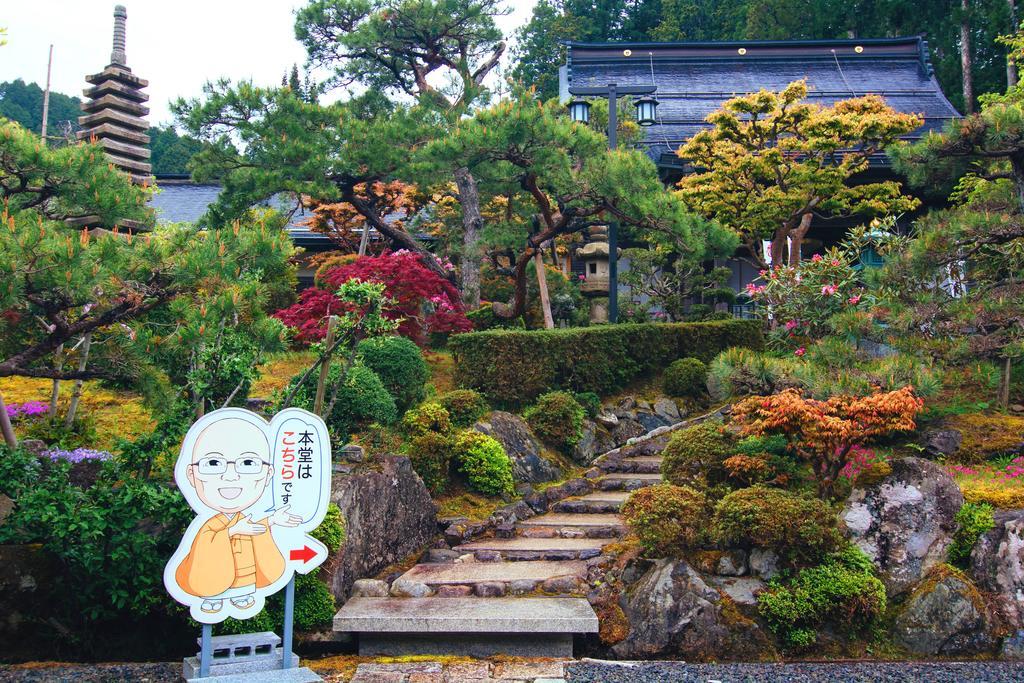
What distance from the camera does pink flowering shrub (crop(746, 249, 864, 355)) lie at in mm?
11617

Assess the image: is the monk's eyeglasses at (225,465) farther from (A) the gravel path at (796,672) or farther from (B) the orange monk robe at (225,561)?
(A) the gravel path at (796,672)

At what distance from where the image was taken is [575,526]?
356 inches

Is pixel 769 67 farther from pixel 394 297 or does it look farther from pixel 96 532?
pixel 96 532

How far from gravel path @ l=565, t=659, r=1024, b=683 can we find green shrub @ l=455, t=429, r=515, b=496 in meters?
3.13

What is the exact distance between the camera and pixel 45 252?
5859 millimetres

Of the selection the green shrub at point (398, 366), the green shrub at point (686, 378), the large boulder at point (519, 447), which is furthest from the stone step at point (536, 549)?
the green shrub at point (686, 378)

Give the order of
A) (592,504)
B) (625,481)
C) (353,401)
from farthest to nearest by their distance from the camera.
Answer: (625,481) → (592,504) → (353,401)

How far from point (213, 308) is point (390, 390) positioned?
3.53 meters

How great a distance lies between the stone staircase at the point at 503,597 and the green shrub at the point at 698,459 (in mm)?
854

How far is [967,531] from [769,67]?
63.5 feet

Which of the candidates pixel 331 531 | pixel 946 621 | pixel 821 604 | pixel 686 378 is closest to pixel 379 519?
pixel 331 531

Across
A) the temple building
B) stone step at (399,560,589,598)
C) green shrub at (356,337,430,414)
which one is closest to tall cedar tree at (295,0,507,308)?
green shrub at (356,337,430,414)

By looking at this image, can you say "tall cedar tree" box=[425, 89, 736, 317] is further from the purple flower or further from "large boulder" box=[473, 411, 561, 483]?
the purple flower

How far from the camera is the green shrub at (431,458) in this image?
931 cm
